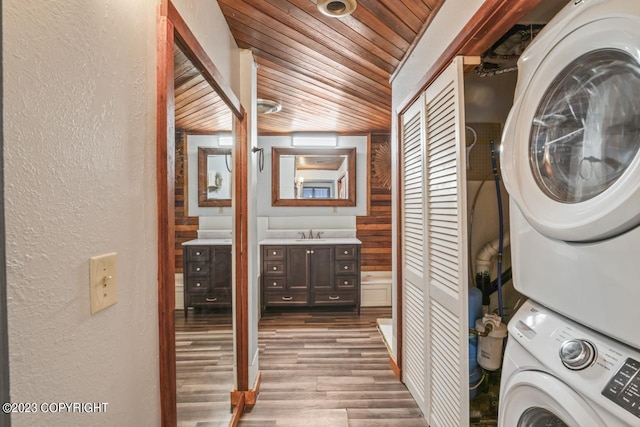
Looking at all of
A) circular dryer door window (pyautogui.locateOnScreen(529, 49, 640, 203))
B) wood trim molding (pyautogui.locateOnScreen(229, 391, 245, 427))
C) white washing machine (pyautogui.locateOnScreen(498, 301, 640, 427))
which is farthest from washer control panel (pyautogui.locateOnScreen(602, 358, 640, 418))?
wood trim molding (pyautogui.locateOnScreen(229, 391, 245, 427))

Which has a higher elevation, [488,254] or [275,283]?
[488,254]

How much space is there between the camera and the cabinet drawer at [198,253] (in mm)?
1312

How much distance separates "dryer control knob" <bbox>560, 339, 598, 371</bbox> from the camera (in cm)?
70

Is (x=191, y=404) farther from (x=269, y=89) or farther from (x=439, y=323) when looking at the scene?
(x=269, y=89)

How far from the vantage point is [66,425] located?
556 millimetres

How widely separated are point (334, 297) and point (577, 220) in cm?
320

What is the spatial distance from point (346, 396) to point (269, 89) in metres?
2.57

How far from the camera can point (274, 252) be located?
368 cm

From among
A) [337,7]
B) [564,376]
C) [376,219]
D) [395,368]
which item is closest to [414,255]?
[395,368]

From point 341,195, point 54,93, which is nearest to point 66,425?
point 54,93

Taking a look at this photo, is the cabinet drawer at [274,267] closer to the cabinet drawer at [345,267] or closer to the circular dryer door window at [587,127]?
the cabinet drawer at [345,267]

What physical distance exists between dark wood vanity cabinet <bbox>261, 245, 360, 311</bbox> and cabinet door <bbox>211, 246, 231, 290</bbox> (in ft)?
6.15

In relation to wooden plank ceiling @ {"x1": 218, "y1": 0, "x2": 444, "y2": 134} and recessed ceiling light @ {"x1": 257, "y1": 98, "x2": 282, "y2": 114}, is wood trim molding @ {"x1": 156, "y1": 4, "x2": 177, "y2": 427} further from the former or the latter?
recessed ceiling light @ {"x1": 257, "y1": 98, "x2": 282, "y2": 114}

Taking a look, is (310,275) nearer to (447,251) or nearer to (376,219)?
(376,219)
